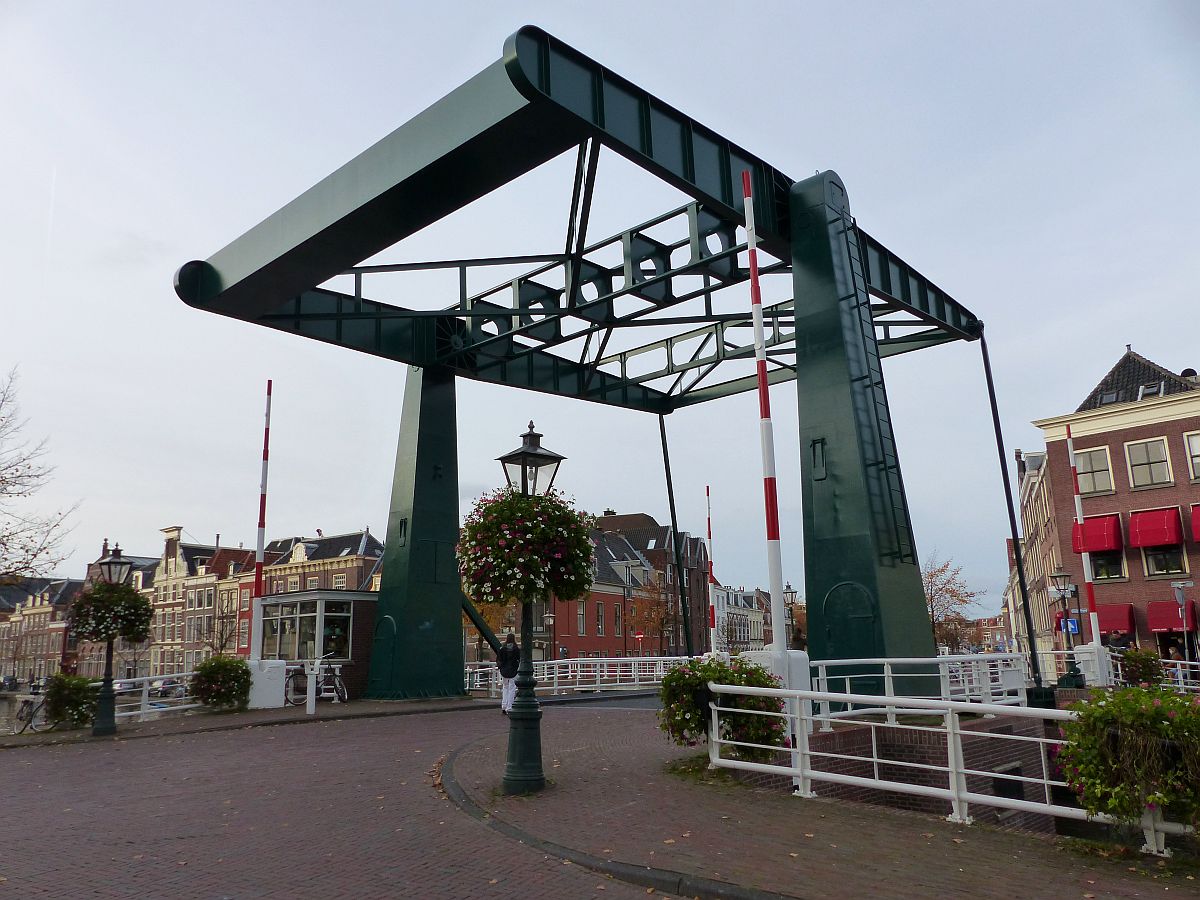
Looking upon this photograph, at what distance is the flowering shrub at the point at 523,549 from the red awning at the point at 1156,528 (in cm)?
3384

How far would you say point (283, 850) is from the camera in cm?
698

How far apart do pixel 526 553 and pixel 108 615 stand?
12.9m

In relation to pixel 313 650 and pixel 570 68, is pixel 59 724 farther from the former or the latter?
pixel 570 68

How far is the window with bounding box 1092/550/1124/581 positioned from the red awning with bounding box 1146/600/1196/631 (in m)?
1.82

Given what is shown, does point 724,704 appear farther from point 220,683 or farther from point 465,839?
point 220,683

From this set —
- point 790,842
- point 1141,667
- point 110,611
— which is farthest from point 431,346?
point 1141,667

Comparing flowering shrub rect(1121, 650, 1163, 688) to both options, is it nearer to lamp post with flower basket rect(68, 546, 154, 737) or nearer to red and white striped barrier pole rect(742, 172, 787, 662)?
red and white striped barrier pole rect(742, 172, 787, 662)

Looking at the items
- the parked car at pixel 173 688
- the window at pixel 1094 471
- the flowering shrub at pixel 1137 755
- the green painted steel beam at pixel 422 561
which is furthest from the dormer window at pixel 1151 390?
the parked car at pixel 173 688

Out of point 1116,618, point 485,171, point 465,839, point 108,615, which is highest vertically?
point 485,171

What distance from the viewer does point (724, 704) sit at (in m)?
9.52

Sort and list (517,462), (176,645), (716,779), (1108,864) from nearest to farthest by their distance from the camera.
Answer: (1108,864), (716,779), (517,462), (176,645)

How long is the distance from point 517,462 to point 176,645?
2613 inches

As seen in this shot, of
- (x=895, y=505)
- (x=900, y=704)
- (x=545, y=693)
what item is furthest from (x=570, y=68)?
(x=545, y=693)

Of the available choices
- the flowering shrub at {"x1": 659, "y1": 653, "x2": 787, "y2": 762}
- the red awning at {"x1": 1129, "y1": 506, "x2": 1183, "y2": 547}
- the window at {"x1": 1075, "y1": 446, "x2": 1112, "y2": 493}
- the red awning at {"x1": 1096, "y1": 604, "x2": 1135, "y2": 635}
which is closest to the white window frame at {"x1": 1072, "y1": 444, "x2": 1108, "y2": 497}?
the window at {"x1": 1075, "y1": 446, "x2": 1112, "y2": 493}
